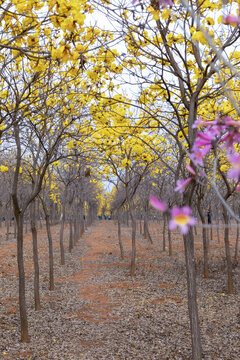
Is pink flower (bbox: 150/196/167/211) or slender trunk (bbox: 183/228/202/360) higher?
pink flower (bbox: 150/196/167/211)

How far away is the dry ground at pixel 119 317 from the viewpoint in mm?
5125

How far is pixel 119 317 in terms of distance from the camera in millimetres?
6680

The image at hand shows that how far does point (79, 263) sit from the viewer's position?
13.4 metres

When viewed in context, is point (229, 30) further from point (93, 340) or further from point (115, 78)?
point (93, 340)

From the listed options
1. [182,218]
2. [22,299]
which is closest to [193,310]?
[22,299]

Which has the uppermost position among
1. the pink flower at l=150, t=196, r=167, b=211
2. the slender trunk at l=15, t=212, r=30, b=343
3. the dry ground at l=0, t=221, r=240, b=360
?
the pink flower at l=150, t=196, r=167, b=211

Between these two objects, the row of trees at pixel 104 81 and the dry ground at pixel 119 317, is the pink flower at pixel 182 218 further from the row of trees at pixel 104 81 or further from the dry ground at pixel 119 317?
the dry ground at pixel 119 317

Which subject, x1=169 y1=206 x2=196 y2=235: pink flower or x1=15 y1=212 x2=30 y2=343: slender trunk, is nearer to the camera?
x1=169 y1=206 x2=196 y2=235: pink flower

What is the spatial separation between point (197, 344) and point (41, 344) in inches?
108

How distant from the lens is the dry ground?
5.12 m

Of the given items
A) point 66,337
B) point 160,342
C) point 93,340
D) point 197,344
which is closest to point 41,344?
point 66,337

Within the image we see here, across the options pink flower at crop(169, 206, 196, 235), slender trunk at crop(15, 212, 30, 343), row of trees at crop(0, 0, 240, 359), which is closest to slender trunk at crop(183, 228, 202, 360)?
row of trees at crop(0, 0, 240, 359)

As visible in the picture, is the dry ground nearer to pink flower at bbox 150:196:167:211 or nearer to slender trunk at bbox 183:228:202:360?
slender trunk at bbox 183:228:202:360

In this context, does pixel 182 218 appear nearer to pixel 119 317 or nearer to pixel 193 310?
pixel 193 310
